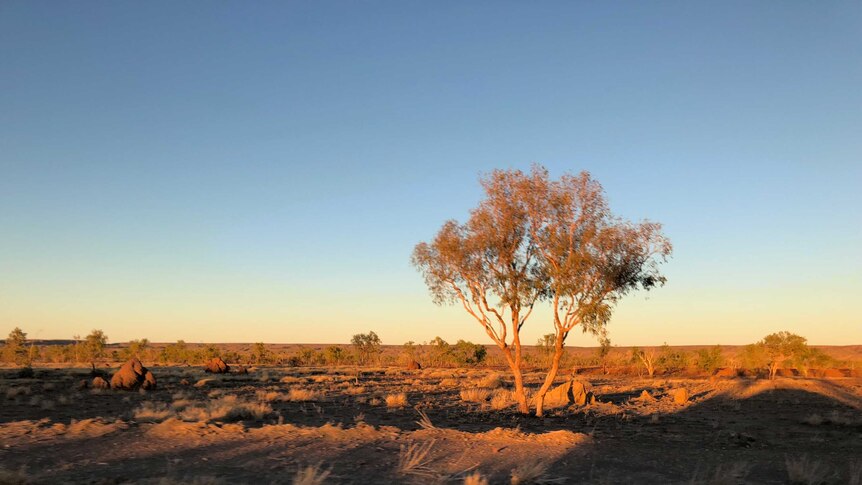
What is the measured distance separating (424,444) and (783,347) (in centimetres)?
4938

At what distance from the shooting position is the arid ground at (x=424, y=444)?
451 inches

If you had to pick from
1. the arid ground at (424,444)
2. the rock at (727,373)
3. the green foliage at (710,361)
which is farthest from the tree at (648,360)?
the arid ground at (424,444)

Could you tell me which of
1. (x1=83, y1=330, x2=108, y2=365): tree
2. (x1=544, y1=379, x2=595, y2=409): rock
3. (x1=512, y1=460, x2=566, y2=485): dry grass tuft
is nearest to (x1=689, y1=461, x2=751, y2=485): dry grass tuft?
(x1=512, y1=460, x2=566, y2=485): dry grass tuft

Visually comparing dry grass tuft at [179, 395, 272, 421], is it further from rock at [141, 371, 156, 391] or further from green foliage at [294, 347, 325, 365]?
green foliage at [294, 347, 325, 365]

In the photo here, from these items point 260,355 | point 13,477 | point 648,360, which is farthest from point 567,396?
point 260,355

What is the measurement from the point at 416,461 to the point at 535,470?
243 cm

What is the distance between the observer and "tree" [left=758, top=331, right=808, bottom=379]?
51.8 meters

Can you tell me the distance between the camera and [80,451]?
1218 centimetres

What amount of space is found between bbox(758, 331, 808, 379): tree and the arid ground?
26.4m

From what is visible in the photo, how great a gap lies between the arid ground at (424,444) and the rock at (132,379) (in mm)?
5303

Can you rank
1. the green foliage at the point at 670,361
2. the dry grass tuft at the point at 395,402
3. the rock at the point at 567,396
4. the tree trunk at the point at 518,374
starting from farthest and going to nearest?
the green foliage at the point at 670,361 < the rock at the point at 567,396 < the dry grass tuft at the point at 395,402 < the tree trunk at the point at 518,374

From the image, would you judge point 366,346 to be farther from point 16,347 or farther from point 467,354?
point 16,347

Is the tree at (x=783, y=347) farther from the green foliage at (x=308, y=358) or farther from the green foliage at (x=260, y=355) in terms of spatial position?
the green foliage at (x=260, y=355)

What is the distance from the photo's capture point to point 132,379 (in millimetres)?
34438
